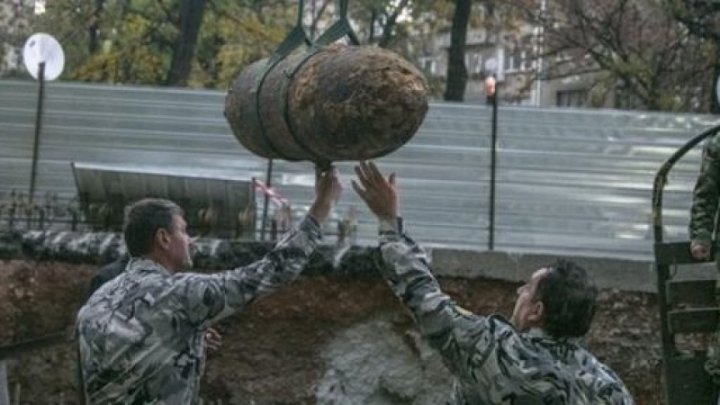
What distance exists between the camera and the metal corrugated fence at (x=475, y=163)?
9859 millimetres

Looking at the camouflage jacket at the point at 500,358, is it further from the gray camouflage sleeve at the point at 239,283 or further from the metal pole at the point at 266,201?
the metal pole at the point at 266,201

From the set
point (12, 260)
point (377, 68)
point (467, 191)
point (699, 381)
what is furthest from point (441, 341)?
point (467, 191)

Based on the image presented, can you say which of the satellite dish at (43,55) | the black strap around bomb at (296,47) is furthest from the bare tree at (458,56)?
the black strap around bomb at (296,47)

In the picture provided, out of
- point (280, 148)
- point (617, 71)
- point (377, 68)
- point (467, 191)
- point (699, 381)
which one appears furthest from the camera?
point (617, 71)

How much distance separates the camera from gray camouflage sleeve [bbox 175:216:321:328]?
385cm

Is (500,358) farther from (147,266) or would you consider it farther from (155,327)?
(147,266)

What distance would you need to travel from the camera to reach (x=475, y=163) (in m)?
9.99

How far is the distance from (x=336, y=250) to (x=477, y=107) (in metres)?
2.60

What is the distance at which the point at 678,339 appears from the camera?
793 cm

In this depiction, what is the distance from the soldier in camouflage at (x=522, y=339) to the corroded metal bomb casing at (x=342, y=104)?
0.53 metres

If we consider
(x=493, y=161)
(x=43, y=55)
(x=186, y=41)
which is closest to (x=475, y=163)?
(x=493, y=161)

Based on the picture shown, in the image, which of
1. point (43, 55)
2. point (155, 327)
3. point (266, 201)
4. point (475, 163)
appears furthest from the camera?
point (43, 55)

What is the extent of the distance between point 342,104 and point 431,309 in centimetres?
76

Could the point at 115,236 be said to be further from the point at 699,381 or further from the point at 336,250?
the point at 699,381
